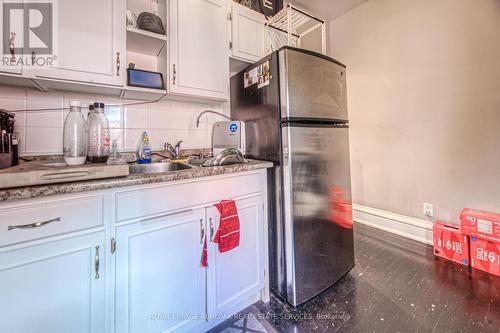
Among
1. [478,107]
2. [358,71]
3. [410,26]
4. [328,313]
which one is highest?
[410,26]

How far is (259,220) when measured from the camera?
4.53 ft

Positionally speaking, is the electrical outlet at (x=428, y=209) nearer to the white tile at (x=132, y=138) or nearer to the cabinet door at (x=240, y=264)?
the cabinet door at (x=240, y=264)

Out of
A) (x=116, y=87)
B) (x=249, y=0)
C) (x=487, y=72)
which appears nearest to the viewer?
(x=116, y=87)

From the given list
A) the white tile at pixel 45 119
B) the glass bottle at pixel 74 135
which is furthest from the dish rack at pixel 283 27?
the white tile at pixel 45 119

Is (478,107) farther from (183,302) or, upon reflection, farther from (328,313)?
(183,302)

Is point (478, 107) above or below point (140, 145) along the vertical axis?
above

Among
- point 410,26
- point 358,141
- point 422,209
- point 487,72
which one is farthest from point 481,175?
point 410,26

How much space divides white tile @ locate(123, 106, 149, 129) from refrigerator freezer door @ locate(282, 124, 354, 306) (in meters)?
1.09

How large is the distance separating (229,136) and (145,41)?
87cm

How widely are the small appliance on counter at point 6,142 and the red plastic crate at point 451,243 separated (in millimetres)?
2991

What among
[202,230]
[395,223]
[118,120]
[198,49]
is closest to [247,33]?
[198,49]

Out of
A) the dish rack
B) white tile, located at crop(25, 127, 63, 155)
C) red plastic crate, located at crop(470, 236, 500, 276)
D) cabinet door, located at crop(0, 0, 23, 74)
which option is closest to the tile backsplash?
white tile, located at crop(25, 127, 63, 155)

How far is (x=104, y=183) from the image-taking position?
85 centimetres

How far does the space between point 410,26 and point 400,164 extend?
1.40 metres
